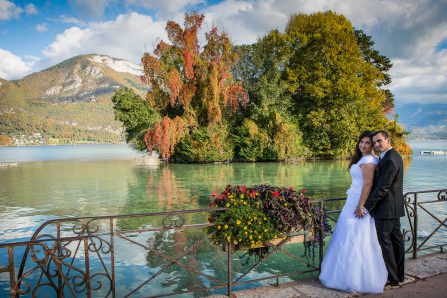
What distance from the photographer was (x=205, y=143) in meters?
33.6

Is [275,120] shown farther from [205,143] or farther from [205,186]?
[205,186]

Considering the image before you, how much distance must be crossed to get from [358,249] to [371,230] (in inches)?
11.1

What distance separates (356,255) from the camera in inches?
160

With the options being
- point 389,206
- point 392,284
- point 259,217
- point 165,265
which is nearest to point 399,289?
point 392,284

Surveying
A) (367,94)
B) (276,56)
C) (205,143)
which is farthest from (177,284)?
(367,94)

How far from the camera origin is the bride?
404 cm

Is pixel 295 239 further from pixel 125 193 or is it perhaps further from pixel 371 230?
pixel 125 193

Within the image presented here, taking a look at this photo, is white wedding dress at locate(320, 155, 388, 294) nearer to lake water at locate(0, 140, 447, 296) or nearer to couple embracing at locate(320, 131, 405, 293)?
couple embracing at locate(320, 131, 405, 293)

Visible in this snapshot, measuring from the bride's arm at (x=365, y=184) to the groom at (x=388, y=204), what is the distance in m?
→ 0.06

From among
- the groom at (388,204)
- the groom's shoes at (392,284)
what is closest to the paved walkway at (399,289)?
the groom's shoes at (392,284)

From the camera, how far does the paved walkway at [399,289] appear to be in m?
4.07

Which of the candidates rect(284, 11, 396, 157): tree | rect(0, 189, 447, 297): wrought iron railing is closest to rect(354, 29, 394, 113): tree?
rect(284, 11, 396, 157): tree

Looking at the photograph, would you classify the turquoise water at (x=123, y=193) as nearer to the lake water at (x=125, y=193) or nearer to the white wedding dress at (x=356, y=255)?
the lake water at (x=125, y=193)

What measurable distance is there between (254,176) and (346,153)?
17.1m
